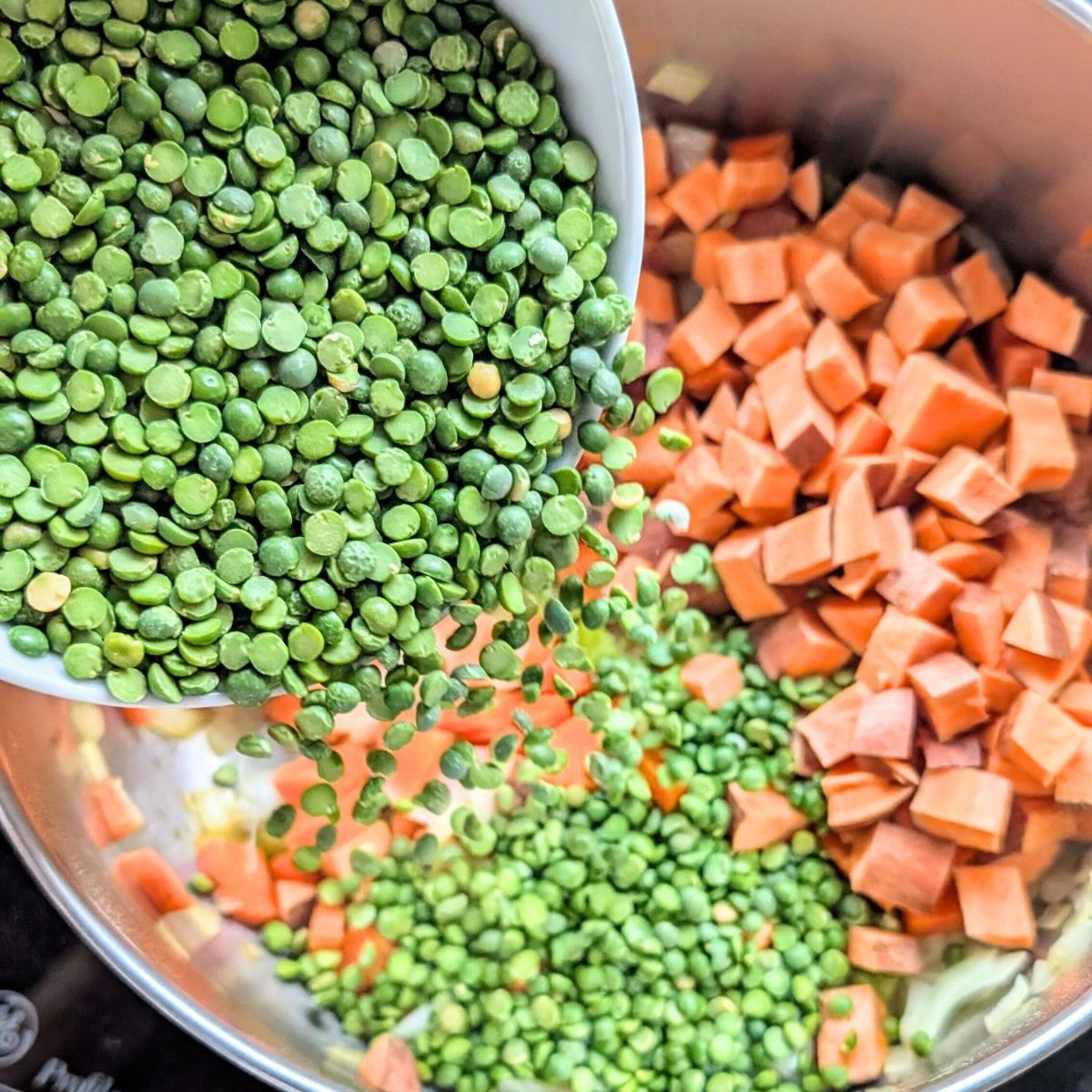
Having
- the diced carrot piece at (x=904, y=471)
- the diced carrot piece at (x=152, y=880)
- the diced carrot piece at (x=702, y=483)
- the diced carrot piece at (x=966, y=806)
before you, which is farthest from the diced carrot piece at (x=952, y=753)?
the diced carrot piece at (x=152, y=880)

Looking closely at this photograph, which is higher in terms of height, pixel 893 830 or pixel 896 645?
pixel 896 645

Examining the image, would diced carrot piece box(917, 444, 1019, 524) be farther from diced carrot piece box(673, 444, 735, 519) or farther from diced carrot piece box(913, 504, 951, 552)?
diced carrot piece box(673, 444, 735, 519)

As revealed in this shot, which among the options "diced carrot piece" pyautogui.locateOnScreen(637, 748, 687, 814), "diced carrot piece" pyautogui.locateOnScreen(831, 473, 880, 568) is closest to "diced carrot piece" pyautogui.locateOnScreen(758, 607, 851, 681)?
"diced carrot piece" pyautogui.locateOnScreen(831, 473, 880, 568)

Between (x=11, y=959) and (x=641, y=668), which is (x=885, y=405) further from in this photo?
(x=11, y=959)

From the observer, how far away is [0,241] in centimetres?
95

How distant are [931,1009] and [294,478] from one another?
1135 millimetres

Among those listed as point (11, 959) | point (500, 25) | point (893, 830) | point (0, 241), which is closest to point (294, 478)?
point (0, 241)

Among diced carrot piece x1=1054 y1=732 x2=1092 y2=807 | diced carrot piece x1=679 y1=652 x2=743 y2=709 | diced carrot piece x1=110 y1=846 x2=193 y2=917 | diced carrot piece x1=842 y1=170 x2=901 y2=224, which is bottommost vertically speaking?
diced carrot piece x1=110 y1=846 x2=193 y2=917

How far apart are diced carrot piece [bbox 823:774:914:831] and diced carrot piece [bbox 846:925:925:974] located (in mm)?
157

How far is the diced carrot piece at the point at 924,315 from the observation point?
1.41 metres

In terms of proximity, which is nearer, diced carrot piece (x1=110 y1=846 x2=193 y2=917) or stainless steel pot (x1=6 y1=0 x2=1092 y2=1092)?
stainless steel pot (x1=6 y1=0 x2=1092 y2=1092)

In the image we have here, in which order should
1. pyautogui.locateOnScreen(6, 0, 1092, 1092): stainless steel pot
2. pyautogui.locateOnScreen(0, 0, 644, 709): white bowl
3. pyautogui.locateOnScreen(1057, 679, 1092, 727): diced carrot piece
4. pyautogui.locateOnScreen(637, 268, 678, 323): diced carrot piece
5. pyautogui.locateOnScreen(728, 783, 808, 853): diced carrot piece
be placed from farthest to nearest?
pyautogui.locateOnScreen(637, 268, 678, 323): diced carrot piece → pyautogui.locateOnScreen(728, 783, 808, 853): diced carrot piece → pyautogui.locateOnScreen(1057, 679, 1092, 727): diced carrot piece → pyautogui.locateOnScreen(6, 0, 1092, 1092): stainless steel pot → pyautogui.locateOnScreen(0, 0, 644, 709): white bowl

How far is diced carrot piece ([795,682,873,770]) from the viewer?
56.9 inches

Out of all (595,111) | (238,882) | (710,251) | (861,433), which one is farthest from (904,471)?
(238,882)
